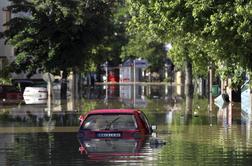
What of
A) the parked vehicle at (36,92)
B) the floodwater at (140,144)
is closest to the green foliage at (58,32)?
the parked vehicle at (36,92)

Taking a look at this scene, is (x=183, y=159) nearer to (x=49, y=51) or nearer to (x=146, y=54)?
(x=49, y=51)

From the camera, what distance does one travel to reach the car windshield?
1755cm

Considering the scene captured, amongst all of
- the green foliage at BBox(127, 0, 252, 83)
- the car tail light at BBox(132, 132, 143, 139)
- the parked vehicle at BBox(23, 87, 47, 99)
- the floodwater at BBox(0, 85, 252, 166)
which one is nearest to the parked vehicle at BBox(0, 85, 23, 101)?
the parked vehicle at BBox(23, 87, 47, 99)

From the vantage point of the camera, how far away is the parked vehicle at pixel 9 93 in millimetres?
52594

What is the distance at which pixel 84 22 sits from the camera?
50.0 m

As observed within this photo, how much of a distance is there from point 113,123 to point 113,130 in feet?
0.86

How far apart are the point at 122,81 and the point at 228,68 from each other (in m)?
86.9

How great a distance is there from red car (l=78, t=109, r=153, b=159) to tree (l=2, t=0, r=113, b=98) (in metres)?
32.2

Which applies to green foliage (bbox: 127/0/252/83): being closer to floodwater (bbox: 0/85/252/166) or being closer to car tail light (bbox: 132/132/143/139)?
floodwater (bbox: 0/85/252/166)

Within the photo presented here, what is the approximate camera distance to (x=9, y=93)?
53312 mm

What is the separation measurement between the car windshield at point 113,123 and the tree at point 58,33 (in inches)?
1267

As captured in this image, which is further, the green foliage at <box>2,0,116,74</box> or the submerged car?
the green foliage at <box>2,0,116,74</box>

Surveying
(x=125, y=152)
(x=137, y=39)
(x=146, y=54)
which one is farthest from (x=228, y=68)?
(x=146, y=54)

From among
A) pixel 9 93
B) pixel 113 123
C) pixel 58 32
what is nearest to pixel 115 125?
pixel 113 123
